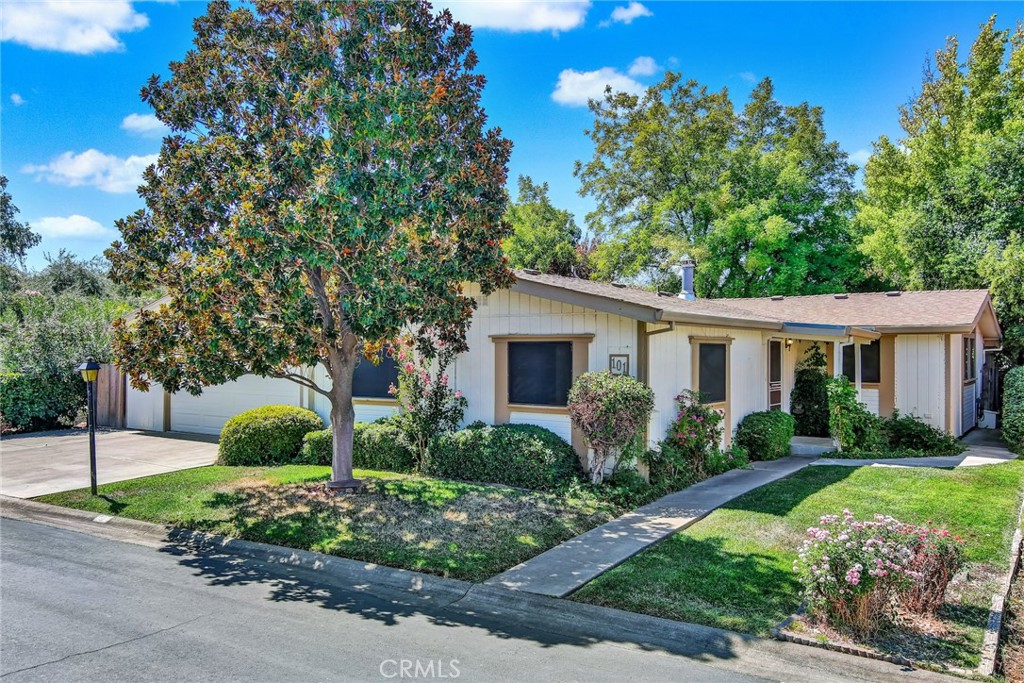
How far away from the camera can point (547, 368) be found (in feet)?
34.6

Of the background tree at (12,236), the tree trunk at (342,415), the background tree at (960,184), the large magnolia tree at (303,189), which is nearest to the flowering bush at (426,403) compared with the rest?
the tree trunk at (342,415)

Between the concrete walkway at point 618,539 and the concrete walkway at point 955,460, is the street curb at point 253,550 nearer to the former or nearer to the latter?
the concrete walkway at point 618,539

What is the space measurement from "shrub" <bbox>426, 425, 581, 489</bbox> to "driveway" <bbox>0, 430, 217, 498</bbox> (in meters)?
5.18

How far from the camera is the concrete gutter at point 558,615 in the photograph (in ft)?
14.3

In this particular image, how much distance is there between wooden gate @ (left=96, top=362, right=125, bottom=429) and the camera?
1783 cm

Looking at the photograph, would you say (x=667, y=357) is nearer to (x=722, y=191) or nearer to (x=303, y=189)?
(x=303, y=189)

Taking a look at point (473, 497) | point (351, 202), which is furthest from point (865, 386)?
point (351, 202)

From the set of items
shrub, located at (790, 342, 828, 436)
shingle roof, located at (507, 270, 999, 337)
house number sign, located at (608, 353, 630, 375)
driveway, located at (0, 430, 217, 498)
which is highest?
shingle roof, located at (507, 270, 999, 337)

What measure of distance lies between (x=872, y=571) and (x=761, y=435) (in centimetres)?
805

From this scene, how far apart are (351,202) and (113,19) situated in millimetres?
5306

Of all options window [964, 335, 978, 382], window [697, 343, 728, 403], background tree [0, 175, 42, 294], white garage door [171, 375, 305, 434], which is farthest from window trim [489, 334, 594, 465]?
background tree [0, 175, 42, 294]

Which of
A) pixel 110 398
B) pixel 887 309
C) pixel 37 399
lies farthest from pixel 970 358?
pixel 37 399

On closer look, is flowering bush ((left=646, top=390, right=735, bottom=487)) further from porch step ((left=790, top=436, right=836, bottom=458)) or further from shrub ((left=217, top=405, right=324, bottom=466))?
shrub ((left=217, top=405, right=324, bottom=466))

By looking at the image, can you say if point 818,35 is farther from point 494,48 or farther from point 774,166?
point 774,166
